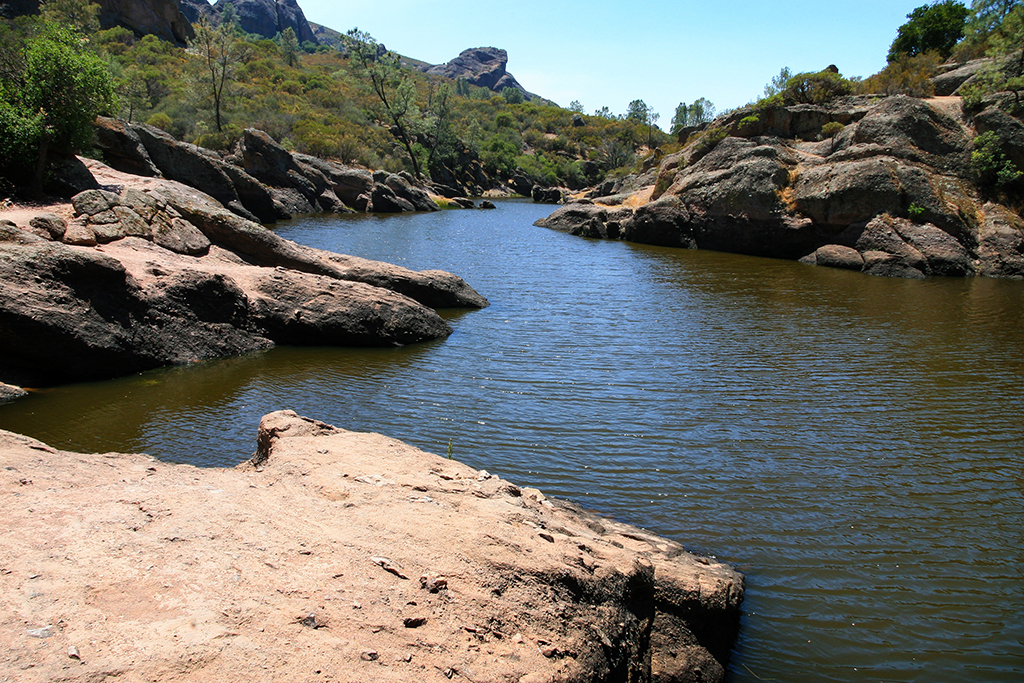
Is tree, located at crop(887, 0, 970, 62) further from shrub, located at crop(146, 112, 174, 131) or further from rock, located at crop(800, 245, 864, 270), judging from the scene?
shrub, located at crop(146, 112, 174, 131)

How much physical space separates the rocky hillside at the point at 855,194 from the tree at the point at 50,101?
88.8 feet

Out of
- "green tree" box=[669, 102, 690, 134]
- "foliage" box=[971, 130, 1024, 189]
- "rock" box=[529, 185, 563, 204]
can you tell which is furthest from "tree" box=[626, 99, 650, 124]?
"foliage" box=[971, 130, 1024, 189]

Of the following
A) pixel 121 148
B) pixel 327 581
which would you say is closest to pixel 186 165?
pixel 121 148

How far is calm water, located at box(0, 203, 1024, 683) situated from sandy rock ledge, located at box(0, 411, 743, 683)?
3.95 ft

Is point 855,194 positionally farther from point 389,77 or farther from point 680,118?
point 680,118

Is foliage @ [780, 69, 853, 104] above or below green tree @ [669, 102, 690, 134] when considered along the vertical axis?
below

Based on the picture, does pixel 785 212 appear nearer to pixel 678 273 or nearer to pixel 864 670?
pixel 678 273

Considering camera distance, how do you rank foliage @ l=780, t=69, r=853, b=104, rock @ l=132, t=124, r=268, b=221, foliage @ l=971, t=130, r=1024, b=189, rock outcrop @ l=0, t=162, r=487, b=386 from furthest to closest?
foliage @ l=780, t=69, r=853, b=104 → rock @ l=132, t=124, r=268, b=221 → foliage @ l=971, t=130, r=1024, b=189 → rock outcrop @ l=0, t=162, r=487, b=386

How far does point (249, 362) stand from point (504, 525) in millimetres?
9308

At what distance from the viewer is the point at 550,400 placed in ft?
36.6

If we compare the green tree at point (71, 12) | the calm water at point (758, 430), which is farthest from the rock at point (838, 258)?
the green tree at point (71, 12)

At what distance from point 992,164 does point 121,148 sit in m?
36.2

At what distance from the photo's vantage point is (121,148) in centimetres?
2486

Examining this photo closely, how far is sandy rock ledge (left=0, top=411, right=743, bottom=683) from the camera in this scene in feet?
10.6
